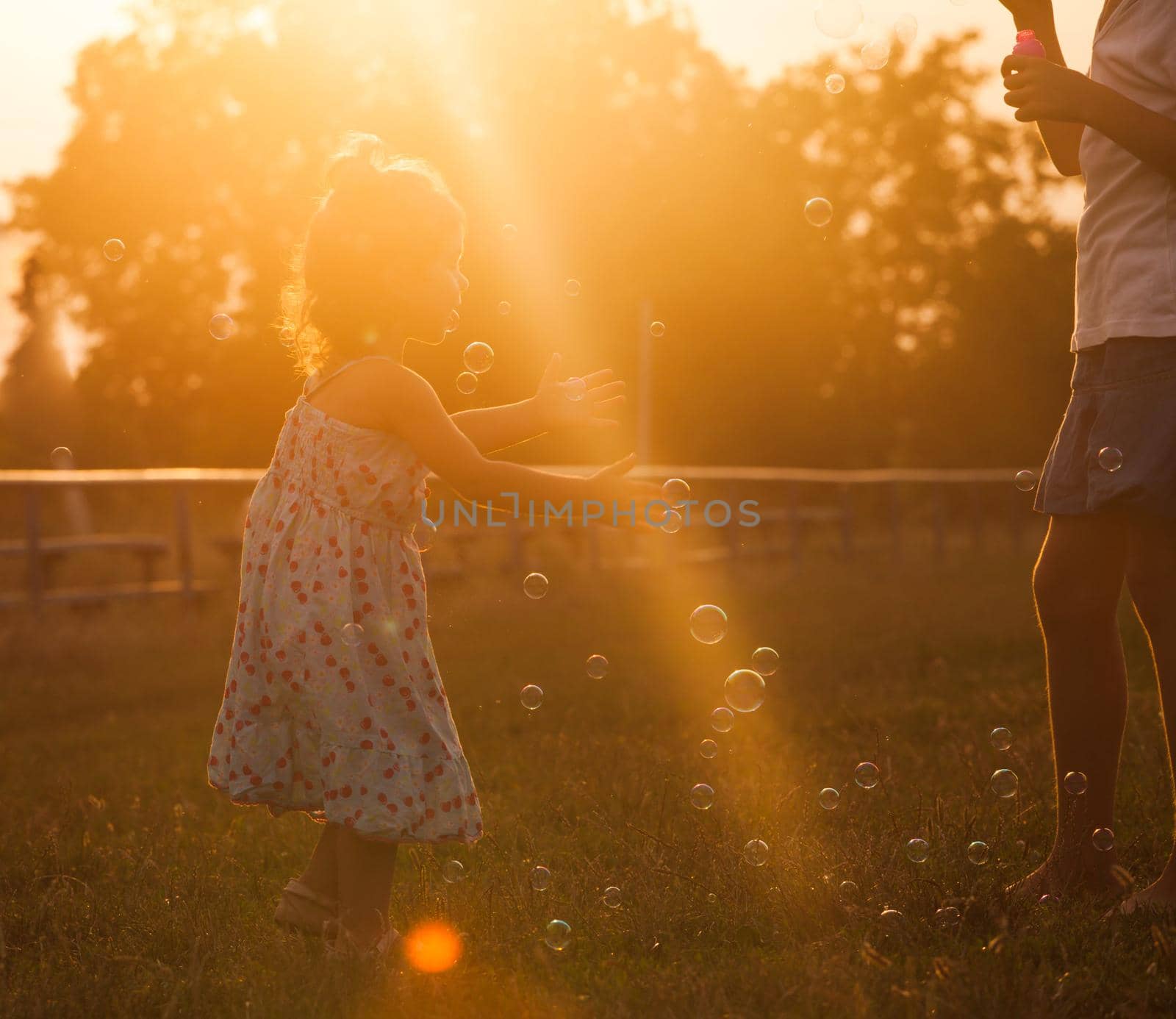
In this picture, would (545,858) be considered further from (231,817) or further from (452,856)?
(231,817)

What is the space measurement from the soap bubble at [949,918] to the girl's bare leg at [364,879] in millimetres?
1108

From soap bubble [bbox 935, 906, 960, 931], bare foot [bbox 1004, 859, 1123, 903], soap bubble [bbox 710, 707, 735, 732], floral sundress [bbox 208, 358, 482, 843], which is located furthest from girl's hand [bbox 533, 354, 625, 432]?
soap bubble [bbox 710, 707, 735, 732]

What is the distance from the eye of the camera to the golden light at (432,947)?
2.72 m

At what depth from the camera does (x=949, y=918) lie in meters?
2.73

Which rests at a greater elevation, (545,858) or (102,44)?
(102,44)

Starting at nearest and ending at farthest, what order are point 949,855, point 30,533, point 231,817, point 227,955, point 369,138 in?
point 227,955, point 949,855, point 369,138, point 231,817, point 30,533

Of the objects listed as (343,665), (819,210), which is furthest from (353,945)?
(819,210)

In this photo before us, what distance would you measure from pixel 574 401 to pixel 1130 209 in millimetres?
1249

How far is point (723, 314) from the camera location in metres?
23.9

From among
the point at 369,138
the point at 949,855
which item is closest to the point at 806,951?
the point at 949,855

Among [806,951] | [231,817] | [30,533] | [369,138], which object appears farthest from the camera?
[30,533]

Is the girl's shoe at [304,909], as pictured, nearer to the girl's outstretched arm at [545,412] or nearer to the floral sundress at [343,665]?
the floral sundress at [343,665]

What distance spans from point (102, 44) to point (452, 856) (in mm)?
24772

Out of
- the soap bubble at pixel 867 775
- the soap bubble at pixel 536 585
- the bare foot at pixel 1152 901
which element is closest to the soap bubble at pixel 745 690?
the soap bubble at pixel 867 775
